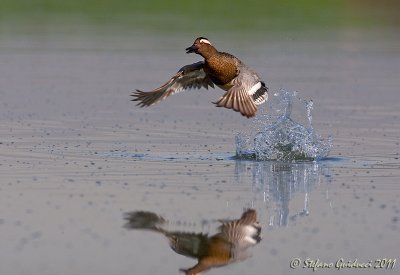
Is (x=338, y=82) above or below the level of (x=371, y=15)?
below

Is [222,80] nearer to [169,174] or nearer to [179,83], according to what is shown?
[179,83]

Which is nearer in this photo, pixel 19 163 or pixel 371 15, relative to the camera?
pixel 19 163

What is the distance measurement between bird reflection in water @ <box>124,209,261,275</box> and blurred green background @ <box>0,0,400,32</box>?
62.0 feet

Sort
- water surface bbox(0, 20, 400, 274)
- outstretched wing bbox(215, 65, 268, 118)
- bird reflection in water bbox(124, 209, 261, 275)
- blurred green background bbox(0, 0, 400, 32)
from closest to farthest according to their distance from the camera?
bird reflection in water bbox(124, 209, 261, 275) < water surface bbox(0, 20, 400, 274) < outstretched wing bbox(215, 65, 268, 118) < blurred green background bbox(0, 0, 400, 32)

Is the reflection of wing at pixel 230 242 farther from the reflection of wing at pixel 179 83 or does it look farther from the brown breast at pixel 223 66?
the reflection of wing at pixel 179 83

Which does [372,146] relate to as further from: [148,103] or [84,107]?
[84,107]

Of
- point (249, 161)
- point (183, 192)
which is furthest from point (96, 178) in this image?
point (249, 161)

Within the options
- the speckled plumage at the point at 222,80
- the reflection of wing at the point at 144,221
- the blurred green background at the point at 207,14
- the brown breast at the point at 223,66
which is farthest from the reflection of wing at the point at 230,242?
the blurred green background at the point at 207,14

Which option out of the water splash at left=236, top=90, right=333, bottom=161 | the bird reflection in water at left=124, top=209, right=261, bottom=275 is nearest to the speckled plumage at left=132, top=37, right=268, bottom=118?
the water splash at left=236, top=90, right=333, bottom=161

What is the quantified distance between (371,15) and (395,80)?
15357 mm

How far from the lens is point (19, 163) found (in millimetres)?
11477

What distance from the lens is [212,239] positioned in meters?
8.58

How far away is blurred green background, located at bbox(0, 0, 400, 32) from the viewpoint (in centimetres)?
3012

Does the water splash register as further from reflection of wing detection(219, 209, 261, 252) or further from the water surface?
reflection of wing detection(219, 209, 261, 252)
